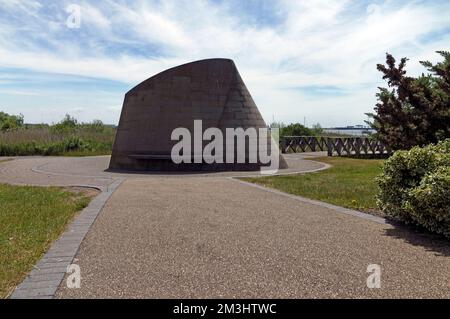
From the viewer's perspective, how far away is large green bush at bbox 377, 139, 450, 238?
→ 15.0 feet

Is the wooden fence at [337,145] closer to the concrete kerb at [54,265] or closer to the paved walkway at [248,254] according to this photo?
the paved walkway at [248,254]

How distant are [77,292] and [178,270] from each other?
914mm

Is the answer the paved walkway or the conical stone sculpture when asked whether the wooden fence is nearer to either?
the conical stone sculpture

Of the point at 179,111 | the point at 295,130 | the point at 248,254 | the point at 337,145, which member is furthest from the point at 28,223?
the point at 295,130

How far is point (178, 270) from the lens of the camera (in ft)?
11.6

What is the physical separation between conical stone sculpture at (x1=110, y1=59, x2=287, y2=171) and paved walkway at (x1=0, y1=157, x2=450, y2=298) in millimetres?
6300

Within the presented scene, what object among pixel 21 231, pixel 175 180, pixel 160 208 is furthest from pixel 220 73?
pixel 21 231

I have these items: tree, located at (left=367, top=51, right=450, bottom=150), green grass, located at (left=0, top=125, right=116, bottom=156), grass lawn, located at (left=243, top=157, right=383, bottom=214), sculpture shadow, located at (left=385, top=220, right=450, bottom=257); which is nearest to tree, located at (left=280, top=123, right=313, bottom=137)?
green grass, located at (left=0, top=125, right=116, bottom=156)

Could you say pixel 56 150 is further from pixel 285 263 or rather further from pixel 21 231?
pixel 285 263

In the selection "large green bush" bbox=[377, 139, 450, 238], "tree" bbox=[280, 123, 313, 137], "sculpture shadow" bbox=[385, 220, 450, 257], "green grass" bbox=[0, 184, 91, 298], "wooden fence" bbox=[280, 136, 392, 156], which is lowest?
"sculpture shadow" bbox=[385, 220, 450, 257]

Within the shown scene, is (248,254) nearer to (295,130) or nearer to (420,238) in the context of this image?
(420,238)

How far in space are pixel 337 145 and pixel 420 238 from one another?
18.4 metres

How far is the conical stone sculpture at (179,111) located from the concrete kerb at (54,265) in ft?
24.7

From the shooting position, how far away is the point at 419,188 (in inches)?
189
